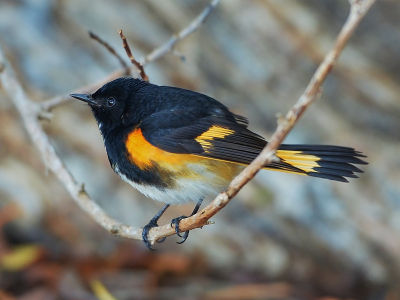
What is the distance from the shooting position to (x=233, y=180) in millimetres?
1510

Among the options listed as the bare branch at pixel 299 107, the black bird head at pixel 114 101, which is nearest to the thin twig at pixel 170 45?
the black bird head at pixel 114 101

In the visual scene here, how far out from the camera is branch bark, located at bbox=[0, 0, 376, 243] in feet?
3.83

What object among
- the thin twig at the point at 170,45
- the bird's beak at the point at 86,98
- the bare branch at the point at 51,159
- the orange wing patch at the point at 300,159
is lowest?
the bare branch at the point at 51,159

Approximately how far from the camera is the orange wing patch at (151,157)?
2102 mm

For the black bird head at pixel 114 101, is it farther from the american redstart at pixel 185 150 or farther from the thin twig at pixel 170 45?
the thin twig at pixel 170 45

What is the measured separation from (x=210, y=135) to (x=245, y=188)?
6.92 feet

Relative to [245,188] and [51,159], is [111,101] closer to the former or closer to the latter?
[51,159]

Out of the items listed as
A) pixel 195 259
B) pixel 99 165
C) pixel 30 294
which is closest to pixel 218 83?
pixel 99 165

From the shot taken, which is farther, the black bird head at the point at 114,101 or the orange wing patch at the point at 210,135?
the black bird head at the point at 114,101

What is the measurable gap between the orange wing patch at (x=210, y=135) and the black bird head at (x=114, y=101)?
1.30 ft

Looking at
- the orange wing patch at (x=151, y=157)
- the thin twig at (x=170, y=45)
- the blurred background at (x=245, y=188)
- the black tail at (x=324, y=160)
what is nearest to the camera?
the black tail at (x=324, y=160)

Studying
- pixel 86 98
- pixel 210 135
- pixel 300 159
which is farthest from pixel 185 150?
pixel 86 98

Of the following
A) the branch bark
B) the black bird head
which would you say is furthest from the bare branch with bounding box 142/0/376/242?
the black bird head

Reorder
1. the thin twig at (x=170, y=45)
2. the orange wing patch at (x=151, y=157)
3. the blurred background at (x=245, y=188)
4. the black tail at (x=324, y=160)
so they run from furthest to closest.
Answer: the blurred background at (x=245, y=188) < the thin twig at (x=170, y=45) < the orange wing patch at (x=151, y=157) < the black tail at (x=324, y=160)
